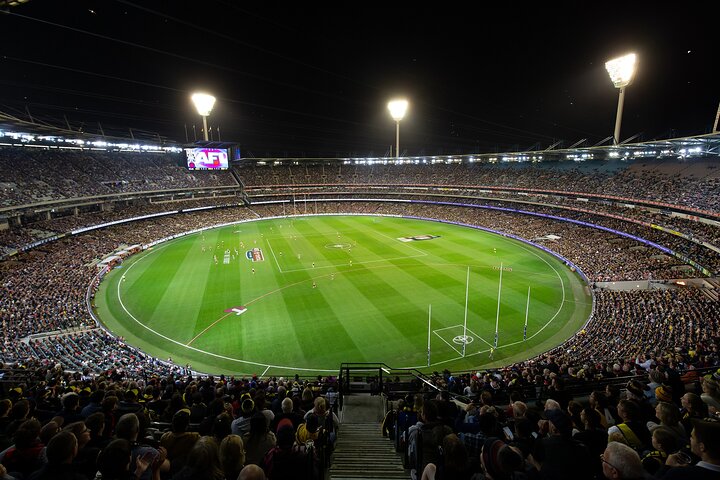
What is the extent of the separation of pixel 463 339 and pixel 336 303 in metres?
11.7

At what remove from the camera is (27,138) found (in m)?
54.4

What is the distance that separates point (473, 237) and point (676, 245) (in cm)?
2517

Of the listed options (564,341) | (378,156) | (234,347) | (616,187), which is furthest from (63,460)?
(378,156)

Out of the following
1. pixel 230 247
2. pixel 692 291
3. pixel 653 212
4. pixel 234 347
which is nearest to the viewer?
pixel 234 347

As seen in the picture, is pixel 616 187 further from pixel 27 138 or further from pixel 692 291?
pixel 27 138

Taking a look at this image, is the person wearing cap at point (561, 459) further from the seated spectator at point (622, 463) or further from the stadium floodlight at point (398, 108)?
the stadium floodlight at point (398, 108)

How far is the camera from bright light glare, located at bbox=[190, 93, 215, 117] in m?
69.6

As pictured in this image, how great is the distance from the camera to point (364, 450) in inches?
315

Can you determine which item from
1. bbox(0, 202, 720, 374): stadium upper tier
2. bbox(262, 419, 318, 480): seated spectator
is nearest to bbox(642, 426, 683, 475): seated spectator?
bbox(262, 419, 318, 480): seated spectator

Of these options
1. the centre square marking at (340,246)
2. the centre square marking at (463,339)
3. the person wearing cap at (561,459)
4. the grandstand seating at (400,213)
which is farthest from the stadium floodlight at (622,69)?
the person wearing cap at (561,459)

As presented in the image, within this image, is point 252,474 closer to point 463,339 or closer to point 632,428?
point 632,428

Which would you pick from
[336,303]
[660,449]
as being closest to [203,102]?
[336,303]

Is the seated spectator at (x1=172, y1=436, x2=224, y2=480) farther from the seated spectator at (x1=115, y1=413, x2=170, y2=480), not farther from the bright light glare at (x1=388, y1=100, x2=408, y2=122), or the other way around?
the bright light glare at (x1=388, y1=100, x2=408, y2=122)

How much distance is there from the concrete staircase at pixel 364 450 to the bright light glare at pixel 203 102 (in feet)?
239
